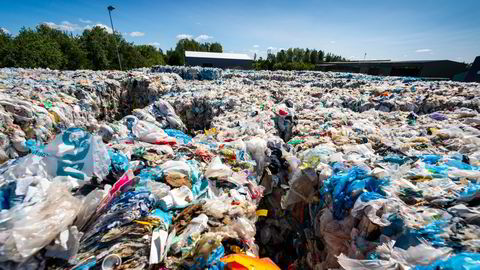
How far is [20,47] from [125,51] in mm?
14058

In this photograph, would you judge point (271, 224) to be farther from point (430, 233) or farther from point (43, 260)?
point (43, 260)

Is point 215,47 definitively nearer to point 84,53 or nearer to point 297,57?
point 297,57

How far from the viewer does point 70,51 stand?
88.7 feet

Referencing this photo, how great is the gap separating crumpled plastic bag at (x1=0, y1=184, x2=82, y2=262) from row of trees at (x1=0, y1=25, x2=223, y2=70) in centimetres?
2607

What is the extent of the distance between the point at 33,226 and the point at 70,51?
34038mm

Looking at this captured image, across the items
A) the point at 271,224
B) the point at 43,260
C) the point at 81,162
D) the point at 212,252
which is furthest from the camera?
the point at 271,224

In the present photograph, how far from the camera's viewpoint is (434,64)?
2423 cm

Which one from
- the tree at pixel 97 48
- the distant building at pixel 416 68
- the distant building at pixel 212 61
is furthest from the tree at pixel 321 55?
the tree at pixel 97 48

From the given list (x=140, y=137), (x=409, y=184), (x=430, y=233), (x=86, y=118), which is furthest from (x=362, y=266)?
(x=86, y=118)

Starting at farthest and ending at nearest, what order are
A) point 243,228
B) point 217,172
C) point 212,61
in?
point 212,61
point 217,172
point 243,228

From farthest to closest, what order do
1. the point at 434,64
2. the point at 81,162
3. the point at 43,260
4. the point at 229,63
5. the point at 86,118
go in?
1. the point at 229,63
2. the point at 434,64
3. the point at 86,118
4. the point at 81,162
5. the point at 43,260

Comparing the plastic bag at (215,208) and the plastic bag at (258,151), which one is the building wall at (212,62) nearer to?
the plastic bag at (258,151)

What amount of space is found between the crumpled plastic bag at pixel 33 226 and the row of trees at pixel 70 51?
26.1 m

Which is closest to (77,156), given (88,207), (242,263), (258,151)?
(88,207)
